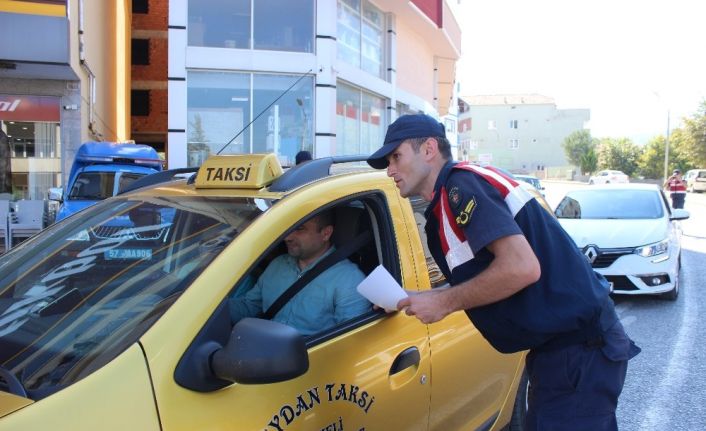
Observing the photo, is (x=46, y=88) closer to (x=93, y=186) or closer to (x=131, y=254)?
(x=93, y=186)

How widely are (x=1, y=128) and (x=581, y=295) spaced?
1545 cm

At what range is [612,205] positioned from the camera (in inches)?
331

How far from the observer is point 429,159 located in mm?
2119

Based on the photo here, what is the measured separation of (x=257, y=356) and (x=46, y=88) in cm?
1503

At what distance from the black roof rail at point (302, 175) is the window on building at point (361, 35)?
14387 mm

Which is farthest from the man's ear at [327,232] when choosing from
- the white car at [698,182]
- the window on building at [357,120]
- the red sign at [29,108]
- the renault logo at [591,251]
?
the white car at [698,182]

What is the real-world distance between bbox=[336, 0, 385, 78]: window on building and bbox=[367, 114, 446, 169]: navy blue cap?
14658 mm

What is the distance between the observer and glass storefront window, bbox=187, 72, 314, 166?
14734 millimetres

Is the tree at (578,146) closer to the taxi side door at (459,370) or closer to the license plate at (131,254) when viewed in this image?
the taxi side door at (459,370)

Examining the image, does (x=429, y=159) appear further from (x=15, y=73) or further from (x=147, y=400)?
(x=15, y=73)

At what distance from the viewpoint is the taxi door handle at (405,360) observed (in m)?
2.25

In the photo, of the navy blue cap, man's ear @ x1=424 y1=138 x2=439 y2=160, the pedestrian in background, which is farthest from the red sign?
the pedestrian in background

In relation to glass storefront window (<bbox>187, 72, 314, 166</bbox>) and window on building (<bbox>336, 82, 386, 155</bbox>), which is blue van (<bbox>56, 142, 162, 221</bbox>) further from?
window on building (<bbox>336, 82, 386, 155</bbox>)

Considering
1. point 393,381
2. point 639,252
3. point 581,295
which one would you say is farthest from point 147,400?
point 639,252
